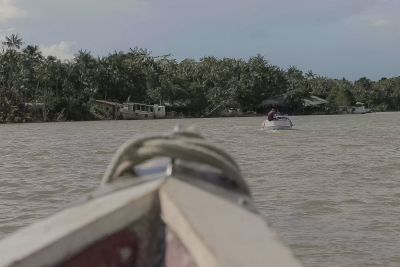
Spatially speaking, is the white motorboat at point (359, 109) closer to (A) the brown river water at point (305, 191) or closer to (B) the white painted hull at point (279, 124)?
(B) the white painted hull at point (279, 124)

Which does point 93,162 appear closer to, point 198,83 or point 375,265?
point 375,265

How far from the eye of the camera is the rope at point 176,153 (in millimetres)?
1848

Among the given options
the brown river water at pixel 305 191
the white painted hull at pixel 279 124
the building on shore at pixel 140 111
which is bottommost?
the brown river water at pixel 305 191

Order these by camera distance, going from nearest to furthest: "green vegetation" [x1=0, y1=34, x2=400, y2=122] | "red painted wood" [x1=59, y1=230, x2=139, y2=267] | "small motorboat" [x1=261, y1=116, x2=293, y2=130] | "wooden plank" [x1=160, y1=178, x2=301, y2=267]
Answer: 1. "wooden plank" [x1=160, y1=178, x2=301, y2=267]
2. "red painted wood" [x1=59, y1=230, x2=139, y2=267]
3. "small motorboat" [x1=261, y1=116, x2=293, y2=130]
4. "green vegetation" [x1=0, y1=34, x2=400, y2=122]

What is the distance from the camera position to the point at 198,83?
183 feet

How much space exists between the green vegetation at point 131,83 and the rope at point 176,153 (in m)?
43.9

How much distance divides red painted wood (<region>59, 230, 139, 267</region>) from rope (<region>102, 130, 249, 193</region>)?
0.27m

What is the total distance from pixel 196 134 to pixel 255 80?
5657 centimetres

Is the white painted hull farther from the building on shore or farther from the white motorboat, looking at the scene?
the white motorboat

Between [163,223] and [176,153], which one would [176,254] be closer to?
[163,223]

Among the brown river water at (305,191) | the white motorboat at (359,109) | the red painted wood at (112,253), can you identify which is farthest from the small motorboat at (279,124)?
the white motorboat at (359,109)

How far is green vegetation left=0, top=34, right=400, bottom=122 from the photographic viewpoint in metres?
46.4

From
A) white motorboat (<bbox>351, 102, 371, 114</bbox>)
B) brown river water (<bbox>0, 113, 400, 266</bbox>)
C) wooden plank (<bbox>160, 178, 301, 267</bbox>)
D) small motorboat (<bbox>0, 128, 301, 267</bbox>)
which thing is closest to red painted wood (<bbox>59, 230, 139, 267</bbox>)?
small motorboat (<bbox>0, 128, 301, 267</bbox>)

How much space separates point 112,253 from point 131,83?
50323mm
